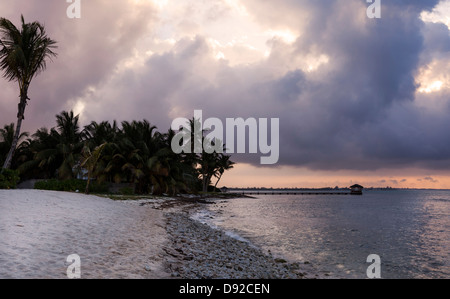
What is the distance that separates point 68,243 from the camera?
7.12 metres

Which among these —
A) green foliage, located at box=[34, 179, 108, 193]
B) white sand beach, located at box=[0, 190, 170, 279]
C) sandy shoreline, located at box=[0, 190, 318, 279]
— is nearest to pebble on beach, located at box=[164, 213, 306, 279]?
sandy shoreline, located at box=[0, 190, 318, 279]

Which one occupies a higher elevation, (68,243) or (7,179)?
(7,179)

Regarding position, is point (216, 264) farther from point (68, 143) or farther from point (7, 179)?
point (68, 143)

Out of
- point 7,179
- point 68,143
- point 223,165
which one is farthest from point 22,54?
point 223,165

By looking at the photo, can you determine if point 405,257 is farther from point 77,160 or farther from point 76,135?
point 76,135

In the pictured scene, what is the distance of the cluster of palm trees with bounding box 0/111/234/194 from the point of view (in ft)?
117

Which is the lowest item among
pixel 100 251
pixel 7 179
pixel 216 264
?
pixel 216 264

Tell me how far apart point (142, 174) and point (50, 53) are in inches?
693

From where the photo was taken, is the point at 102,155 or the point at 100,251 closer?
the point at 100,251

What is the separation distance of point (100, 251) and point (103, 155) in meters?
31.7

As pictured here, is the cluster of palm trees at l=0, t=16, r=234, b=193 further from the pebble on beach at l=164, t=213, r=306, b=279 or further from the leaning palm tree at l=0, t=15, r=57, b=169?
the pebble on beach at l=164, t=213, r=306, b=279

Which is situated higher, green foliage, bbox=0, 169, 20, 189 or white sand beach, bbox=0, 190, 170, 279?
green foliage, bbox=0, 169, 20, 189

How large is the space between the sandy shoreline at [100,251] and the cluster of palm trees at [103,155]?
24.9m
